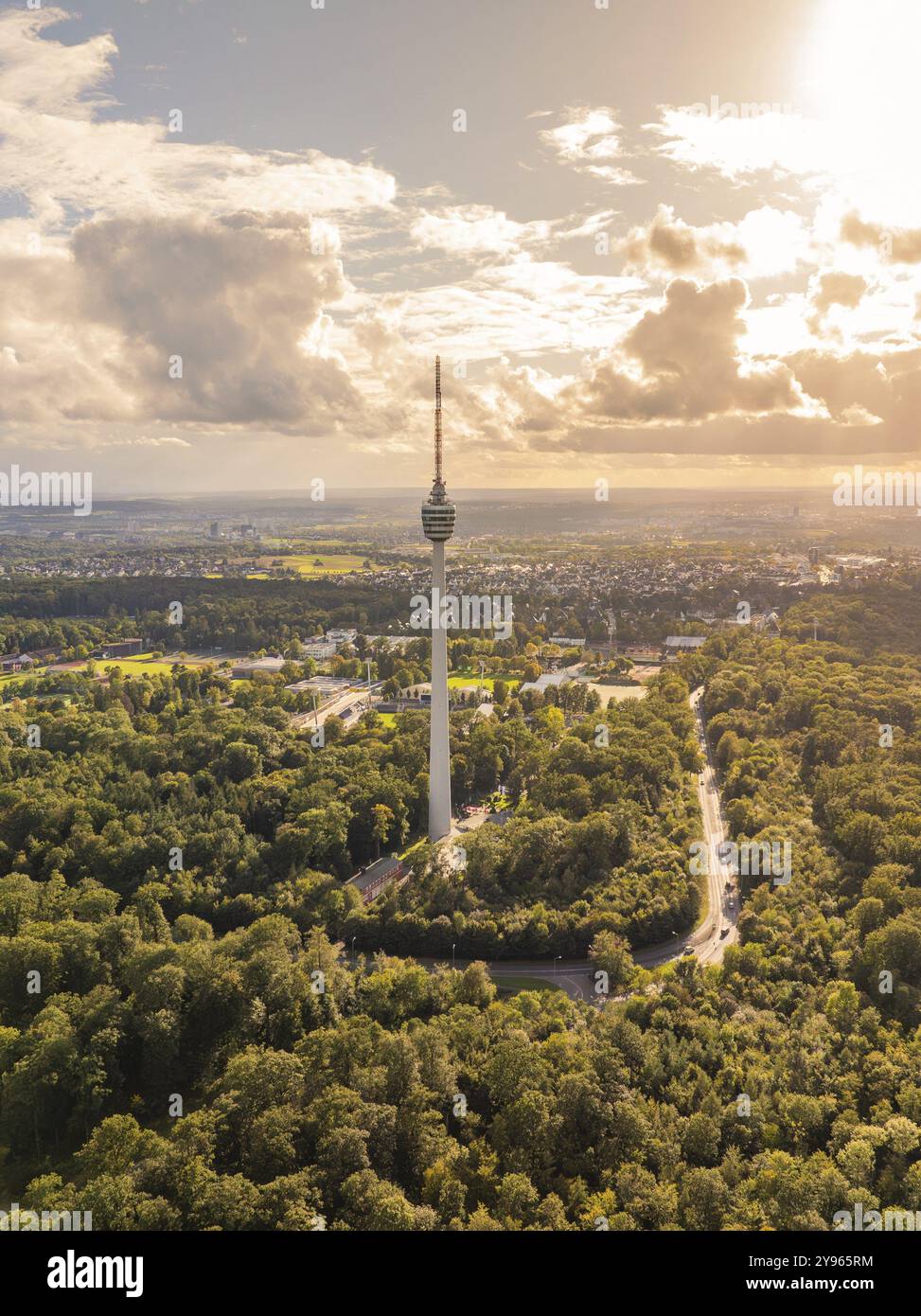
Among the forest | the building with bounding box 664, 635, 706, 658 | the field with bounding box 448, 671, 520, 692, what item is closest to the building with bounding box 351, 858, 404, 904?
the forest

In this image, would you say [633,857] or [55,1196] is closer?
[55,1196]

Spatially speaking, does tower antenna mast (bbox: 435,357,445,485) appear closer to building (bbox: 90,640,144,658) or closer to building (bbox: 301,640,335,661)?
building (bbox: 301,640,335,661)

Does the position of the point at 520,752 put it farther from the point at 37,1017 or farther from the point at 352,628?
the point at 352,628

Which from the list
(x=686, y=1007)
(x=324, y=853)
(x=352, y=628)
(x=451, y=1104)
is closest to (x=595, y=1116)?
(x=451, y=1104)

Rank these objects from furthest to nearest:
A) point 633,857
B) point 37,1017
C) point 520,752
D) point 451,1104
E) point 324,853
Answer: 1. point 520,752
2. point 324,853
3. point 633,857
4. point 37,1017
5. point 451,1104

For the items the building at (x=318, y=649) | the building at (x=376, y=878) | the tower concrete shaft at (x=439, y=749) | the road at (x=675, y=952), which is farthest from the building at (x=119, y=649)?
the road at (x=675, y=952)

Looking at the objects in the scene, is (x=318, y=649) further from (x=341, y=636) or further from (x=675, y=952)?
(x=675, y=952)
